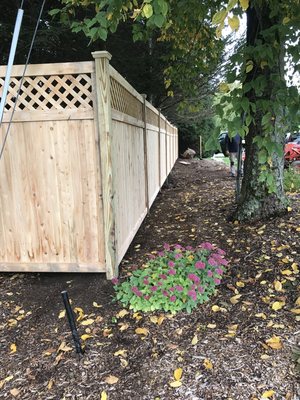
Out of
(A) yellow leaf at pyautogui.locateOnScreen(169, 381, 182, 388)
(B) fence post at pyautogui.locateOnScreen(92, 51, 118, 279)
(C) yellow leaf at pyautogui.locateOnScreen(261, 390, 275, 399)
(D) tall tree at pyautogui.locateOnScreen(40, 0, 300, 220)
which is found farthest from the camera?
(B) fence post at pyautogui.locateOnScreen(92, 51, 118, 279)

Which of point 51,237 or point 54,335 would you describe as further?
point 51,237

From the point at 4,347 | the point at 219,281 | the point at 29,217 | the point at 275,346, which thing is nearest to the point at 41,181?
the point at 29,217

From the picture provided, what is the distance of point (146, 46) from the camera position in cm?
859

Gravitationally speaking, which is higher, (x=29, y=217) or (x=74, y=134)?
(x=74, y=134)

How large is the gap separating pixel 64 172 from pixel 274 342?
2.26 m

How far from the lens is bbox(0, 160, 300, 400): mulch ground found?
79.9 inches

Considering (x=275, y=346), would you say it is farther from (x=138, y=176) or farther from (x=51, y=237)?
(x=138, y=176)

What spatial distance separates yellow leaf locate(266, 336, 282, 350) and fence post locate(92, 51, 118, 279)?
1492 millimetres

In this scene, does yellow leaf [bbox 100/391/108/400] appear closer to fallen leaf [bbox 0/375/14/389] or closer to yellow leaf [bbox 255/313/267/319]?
fallen leaf [bbox 0/375/14/389]

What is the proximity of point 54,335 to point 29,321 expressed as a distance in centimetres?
32

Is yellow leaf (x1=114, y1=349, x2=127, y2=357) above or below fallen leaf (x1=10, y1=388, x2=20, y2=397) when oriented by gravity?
above

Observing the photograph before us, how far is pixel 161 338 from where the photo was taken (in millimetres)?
2457

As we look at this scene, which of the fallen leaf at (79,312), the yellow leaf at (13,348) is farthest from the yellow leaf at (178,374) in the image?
the yellow leaf at (13,348)

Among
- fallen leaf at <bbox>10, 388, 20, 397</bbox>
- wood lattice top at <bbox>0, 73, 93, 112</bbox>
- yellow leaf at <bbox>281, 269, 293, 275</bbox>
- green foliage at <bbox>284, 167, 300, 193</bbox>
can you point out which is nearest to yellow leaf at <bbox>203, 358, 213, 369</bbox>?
fallen leaf at <bbox>10, 388, 20, 397</bbox>
